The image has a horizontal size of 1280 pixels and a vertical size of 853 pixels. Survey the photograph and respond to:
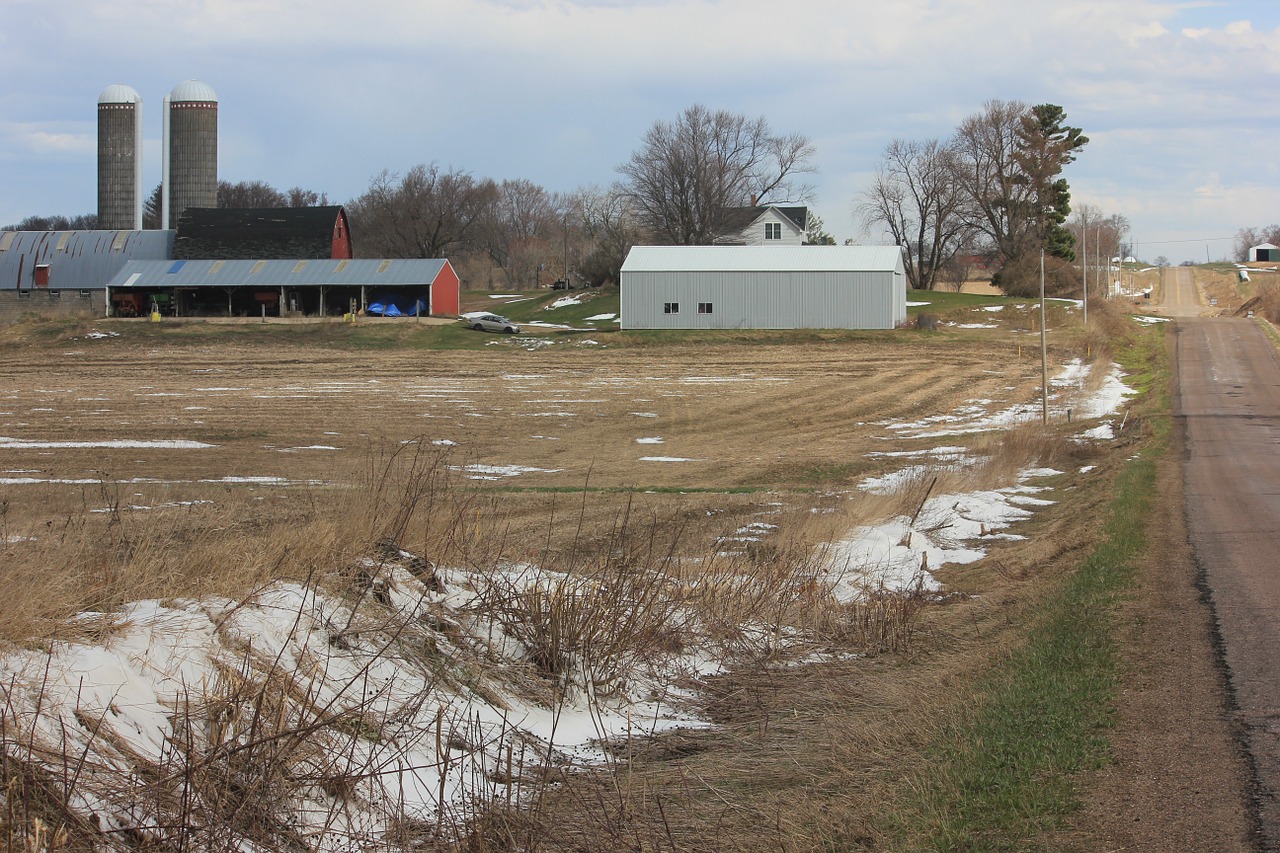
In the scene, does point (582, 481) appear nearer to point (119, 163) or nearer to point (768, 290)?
point (768, 290)

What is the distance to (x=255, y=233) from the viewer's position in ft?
261

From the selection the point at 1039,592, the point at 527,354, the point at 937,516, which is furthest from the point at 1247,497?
the point at 527,354

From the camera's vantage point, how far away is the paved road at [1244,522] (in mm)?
6992

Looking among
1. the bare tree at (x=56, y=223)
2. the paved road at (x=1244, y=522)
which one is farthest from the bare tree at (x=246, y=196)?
Result: the paved road at (x=1244, y=522)

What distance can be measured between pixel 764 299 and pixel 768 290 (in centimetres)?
57

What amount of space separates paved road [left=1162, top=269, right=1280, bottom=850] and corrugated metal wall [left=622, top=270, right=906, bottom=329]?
18.9 meters

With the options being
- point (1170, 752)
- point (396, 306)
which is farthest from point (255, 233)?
point (1170, 752)

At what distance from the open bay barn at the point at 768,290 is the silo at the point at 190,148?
38449 millimetres

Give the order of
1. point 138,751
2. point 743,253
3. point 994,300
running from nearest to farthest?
point 138,751
point 743,253
point 994,300

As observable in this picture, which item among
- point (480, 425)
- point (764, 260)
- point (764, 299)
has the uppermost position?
point (764, 260)

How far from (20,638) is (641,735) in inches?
141

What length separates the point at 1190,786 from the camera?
5797 mm

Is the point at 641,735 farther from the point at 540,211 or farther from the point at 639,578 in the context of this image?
the point at 540,211

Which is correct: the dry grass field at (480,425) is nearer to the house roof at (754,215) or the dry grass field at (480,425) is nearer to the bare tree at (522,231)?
the house roof at (754,215)
